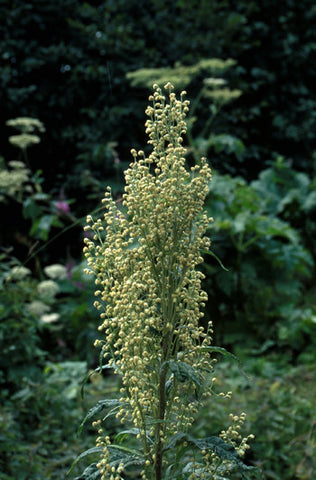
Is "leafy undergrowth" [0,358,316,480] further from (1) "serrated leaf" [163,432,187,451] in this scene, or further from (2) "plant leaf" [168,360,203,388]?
(2) "plant leaf" [168,360,203,388]

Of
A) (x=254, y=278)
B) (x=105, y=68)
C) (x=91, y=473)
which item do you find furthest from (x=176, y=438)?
(x=105, y=68)

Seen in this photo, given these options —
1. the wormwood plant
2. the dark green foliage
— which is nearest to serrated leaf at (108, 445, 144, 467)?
the wormwood plant

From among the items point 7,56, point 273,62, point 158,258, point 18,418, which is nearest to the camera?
point 158,258

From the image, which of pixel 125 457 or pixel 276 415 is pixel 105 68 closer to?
pixel 276 415

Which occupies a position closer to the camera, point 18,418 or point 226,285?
point 18,418

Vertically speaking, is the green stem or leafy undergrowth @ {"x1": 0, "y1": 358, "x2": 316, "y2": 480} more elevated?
the green stem

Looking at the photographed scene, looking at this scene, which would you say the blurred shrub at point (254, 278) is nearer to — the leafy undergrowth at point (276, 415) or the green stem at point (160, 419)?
the leafy undergrowth at point (276, 415)

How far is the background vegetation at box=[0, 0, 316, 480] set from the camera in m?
3.06

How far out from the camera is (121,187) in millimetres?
5078

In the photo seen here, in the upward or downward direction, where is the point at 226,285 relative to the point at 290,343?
upward

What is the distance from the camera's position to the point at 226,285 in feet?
14.6

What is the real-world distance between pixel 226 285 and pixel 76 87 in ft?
9.84

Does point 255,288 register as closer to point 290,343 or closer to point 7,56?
point 290,343

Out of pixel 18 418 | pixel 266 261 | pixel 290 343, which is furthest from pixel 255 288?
pixel 18 418
